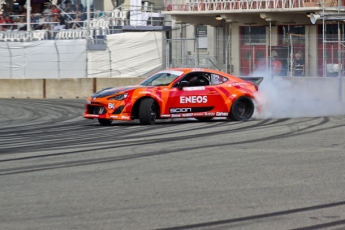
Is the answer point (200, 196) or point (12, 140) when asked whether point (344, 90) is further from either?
point (200, 196)

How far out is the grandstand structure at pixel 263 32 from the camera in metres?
29.1

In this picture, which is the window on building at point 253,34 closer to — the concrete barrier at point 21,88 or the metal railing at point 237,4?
the metal railing at point 237,4

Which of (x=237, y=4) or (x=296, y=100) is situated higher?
(x=237, y=4)

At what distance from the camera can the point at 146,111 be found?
16.0m

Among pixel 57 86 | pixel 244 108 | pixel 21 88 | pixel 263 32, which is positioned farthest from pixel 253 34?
pixel 244 108

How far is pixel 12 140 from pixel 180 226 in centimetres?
783

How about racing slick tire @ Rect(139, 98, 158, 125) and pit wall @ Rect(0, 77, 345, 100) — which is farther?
pit wall @ Rect(0, 77, 345, 100)

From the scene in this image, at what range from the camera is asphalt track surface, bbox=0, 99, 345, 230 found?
22.4ft

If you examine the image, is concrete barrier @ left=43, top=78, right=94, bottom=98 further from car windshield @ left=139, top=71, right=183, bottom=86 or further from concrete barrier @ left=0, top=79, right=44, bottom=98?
car windshield @ left=139, top=71, right=183, bottom=86

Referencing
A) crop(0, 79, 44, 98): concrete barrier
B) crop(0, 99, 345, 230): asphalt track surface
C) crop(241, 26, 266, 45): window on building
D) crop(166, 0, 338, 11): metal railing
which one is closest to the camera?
crop(0, 99, 345, 230): asphalt track surface

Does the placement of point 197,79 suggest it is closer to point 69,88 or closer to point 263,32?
point 69,88

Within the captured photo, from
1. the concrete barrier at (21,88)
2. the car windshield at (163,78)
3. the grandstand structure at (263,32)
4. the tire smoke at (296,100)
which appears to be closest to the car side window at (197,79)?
the car windshield at (163,78)

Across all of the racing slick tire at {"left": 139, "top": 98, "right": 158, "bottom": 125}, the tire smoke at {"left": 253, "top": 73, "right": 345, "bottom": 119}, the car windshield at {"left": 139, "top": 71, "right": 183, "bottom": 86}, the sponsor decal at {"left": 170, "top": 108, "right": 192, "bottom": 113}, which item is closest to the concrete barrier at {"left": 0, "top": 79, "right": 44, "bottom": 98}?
the tire smoke at {"left": 253, "top": 73, "right": 345, "bottom": 119}

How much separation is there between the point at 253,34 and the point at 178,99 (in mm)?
21424
